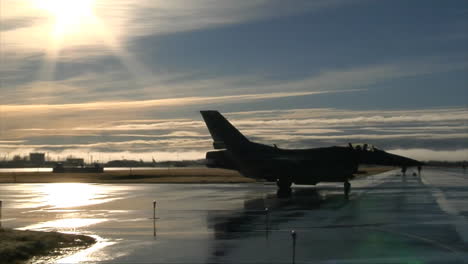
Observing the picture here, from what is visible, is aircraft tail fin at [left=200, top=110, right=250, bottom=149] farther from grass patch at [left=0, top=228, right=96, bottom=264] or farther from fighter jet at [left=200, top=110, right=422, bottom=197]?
grass patch at [left=0, top=228, right=96, bottom=264]

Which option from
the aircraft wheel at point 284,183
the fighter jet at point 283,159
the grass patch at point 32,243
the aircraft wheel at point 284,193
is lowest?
the aircraft wheel at point 284,193

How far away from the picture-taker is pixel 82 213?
82.4 ft

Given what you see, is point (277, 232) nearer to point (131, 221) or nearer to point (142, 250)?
point (142, 250)

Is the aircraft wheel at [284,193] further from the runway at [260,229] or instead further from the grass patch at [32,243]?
the grass patch at [32,243]

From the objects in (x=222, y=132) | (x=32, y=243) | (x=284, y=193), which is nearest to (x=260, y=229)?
(x=32, y=243)

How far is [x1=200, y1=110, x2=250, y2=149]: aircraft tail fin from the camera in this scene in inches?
1506

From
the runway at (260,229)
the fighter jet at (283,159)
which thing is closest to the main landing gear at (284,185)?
the fighter jet at (283,159)

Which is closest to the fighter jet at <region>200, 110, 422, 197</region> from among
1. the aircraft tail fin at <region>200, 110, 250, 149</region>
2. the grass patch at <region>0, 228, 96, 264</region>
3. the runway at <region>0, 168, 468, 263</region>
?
the aircraft tail fin at <region>200, 110, 250, 149</region>

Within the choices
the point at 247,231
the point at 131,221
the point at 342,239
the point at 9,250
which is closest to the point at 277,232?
the point at 247,231

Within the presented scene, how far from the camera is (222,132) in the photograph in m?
38.7

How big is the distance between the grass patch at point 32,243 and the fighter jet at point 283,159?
21.2 meters

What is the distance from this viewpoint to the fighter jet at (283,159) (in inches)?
1444

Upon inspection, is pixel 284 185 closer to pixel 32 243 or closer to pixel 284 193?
pixel 284 193

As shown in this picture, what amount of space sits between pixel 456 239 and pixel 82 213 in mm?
16194
